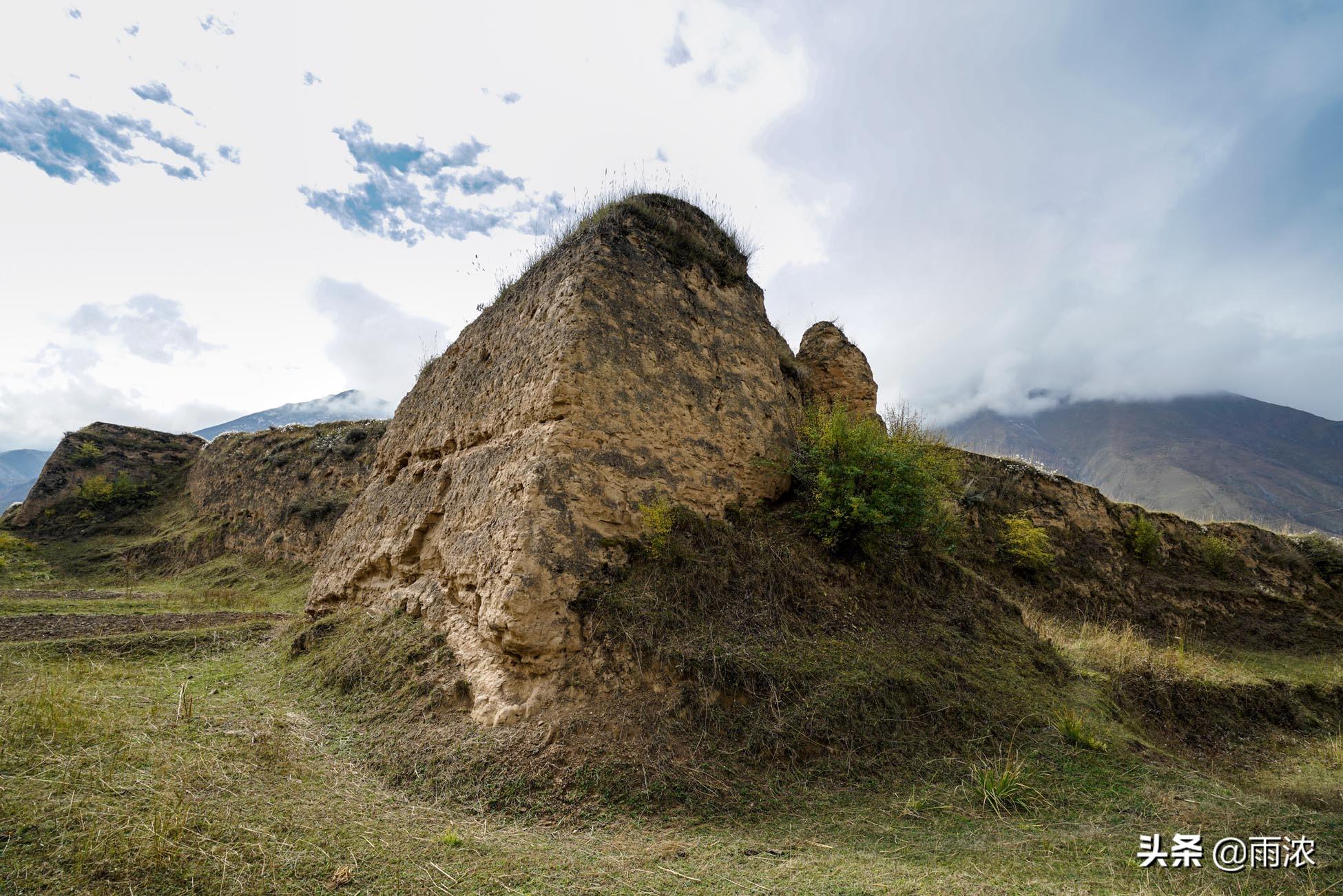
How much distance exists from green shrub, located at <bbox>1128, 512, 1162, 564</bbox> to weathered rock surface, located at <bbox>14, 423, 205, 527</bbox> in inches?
1467

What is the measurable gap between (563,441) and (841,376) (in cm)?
627

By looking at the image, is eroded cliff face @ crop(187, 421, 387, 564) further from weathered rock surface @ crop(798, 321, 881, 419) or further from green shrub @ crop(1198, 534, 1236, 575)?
green shrub @ crop(1198, 534, 1236, 575)

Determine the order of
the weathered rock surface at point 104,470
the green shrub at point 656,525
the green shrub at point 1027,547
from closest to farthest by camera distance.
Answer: the green shrub at point 656,525, the green shrub at point 1027,547, the weathered rock surface at point 104,470

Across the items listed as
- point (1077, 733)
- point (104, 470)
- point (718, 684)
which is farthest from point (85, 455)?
point (1077, 733)

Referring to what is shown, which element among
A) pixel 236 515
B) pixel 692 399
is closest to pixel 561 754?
pixel 692 399

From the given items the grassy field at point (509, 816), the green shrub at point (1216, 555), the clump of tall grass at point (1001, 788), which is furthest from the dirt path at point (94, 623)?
the green shrub at point (1216, 555)

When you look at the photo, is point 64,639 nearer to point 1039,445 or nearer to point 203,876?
point 203,876

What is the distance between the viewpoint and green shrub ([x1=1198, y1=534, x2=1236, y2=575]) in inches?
613

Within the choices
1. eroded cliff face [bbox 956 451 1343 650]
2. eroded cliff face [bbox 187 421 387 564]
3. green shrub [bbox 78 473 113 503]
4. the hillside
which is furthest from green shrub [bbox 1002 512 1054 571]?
green shrub [bbox 78 473 113 503]

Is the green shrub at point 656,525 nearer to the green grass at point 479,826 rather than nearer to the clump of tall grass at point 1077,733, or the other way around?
the green grass at point 479,826

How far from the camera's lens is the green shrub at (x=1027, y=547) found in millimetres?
13789

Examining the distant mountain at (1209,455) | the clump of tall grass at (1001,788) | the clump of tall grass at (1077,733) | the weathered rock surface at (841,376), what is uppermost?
the distant mountain at (1209,455)

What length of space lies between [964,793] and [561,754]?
3.18 m

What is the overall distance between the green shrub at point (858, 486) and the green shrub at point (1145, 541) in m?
12.1
